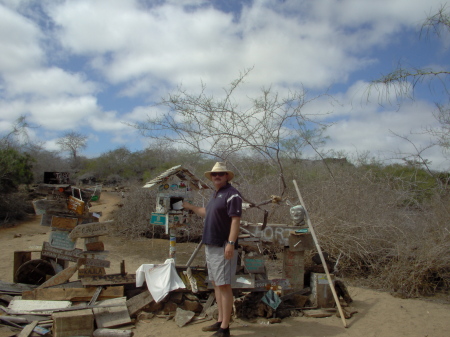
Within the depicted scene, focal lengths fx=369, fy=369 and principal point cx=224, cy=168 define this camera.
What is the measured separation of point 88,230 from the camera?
213 inches

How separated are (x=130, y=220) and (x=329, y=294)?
335 inches

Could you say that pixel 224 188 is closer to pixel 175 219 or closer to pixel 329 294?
pixel 175 219

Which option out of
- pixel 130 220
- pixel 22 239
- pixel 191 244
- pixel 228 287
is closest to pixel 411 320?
pixel 228 287

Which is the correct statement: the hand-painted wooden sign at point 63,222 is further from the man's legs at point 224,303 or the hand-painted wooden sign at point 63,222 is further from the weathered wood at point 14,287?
the man's legs at point 224,303

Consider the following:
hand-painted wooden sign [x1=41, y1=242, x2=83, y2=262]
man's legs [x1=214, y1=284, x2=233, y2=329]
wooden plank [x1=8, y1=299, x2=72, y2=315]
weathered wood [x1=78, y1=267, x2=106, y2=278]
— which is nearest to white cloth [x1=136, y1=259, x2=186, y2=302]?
weathered wood [x1=78, y1=267, x2=106, y2=278]

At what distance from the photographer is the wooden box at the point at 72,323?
14.0 ft

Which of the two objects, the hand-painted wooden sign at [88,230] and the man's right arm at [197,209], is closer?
the man's right arm at [197,209]

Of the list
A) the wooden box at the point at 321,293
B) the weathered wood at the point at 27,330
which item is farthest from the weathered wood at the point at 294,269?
the weathered wood at the point at 27,330

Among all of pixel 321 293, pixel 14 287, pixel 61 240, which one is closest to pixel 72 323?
pixel 61 240

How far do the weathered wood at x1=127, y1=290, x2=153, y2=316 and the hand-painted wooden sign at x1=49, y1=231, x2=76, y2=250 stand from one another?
1.38 metres

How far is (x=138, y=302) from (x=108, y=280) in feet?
1.94

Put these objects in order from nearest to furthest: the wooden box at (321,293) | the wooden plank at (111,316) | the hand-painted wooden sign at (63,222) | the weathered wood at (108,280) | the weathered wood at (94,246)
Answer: the wooden plank at (111,316), the weathered wood at (108,280), the wooden box at (321,293), the weathered wood at (94,246), the hand-painted wooden sign at (63,222)

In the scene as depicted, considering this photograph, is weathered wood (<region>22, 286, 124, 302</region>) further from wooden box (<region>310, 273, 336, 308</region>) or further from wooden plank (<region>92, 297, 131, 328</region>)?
wooden box (<region>310, 273, 336, 308</region>)

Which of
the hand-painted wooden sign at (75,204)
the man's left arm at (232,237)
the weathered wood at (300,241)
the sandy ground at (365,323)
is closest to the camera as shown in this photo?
the man's left arm at (232,237)
